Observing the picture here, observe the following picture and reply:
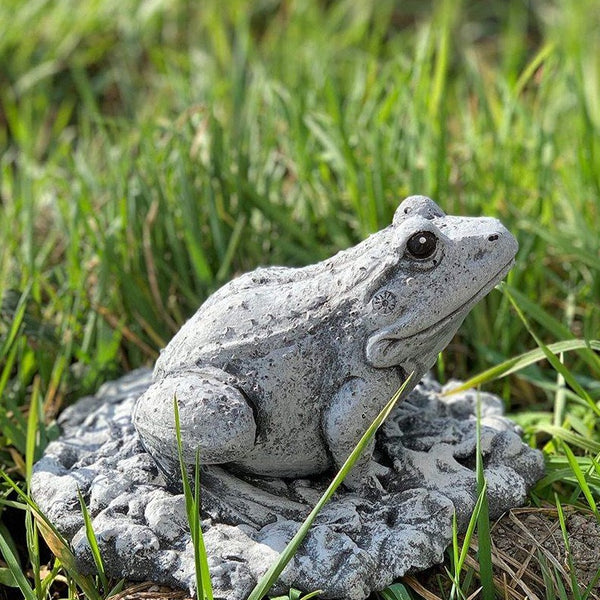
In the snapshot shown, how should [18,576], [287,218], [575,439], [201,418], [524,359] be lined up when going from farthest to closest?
[287,218]
[524,359]
[575,439]
[18,576]
[201,418]

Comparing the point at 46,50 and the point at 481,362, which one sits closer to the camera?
the point at 481,362

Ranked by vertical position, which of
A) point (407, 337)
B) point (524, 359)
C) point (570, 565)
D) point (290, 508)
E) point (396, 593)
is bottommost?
point (570, 565)

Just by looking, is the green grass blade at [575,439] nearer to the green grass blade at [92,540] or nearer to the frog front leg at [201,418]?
the frog front leg at [201,418]

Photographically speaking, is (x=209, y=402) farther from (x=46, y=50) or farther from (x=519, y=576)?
(x=46, y=50)

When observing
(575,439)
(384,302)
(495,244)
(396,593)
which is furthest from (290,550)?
(575,439)

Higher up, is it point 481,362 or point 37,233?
point 37,233

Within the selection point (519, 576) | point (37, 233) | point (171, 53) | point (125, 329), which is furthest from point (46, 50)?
point (519, 576)

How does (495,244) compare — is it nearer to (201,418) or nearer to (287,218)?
(201,418)

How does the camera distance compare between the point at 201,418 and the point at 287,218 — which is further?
the point at 287,218

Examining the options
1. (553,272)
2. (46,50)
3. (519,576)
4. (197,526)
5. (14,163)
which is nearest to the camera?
(197,526)
